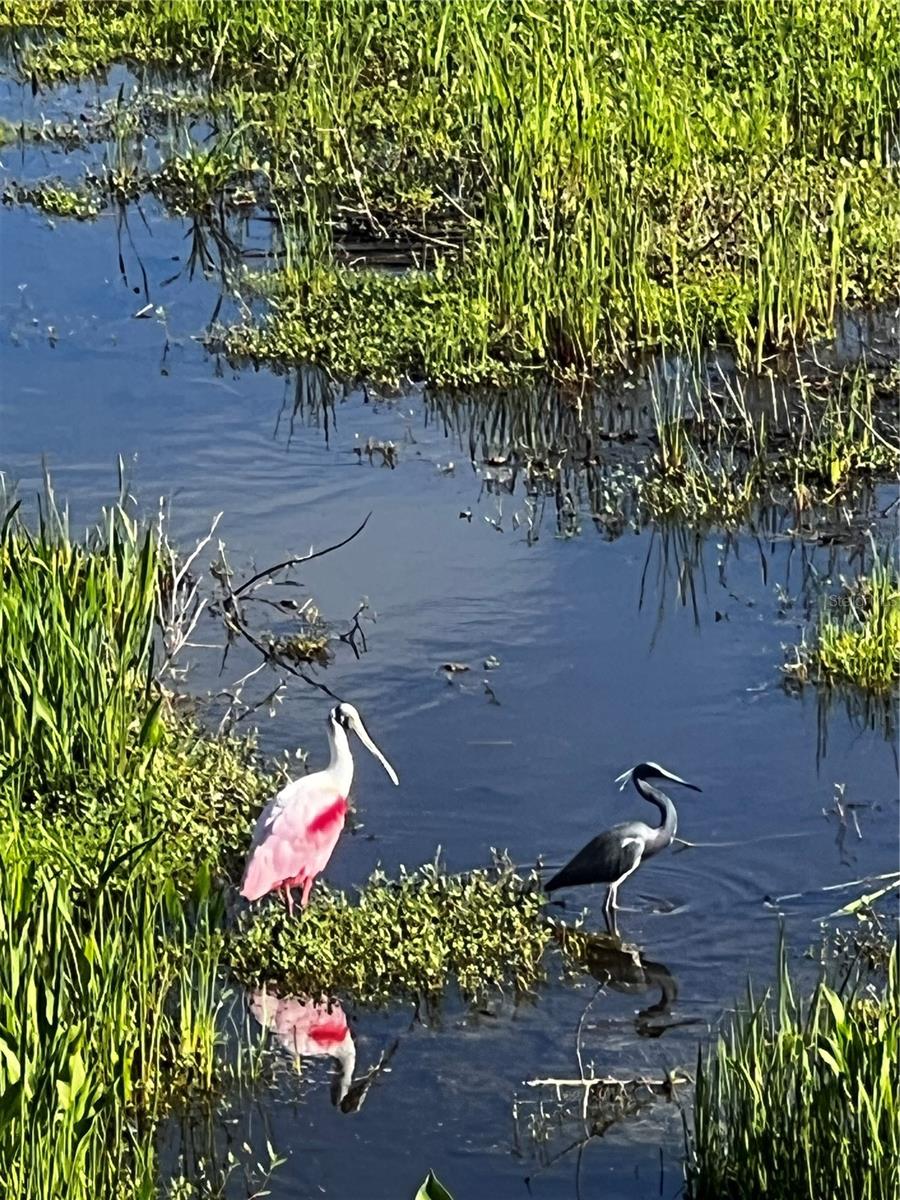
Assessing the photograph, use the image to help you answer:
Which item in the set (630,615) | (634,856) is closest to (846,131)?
(630,615)

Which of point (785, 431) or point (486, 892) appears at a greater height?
point (785, 431)

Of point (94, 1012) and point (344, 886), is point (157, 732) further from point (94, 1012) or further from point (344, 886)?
point (94, 1012)

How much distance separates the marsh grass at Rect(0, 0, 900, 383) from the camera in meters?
9.60

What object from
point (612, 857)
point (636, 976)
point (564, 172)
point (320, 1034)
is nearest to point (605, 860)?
point (612, 857)

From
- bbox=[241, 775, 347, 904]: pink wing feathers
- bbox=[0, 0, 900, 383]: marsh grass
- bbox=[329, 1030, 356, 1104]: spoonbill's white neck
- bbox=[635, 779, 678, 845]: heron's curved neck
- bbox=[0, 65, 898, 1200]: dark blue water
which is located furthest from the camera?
bbox=[0, 0, 900, 383]: marsh grass

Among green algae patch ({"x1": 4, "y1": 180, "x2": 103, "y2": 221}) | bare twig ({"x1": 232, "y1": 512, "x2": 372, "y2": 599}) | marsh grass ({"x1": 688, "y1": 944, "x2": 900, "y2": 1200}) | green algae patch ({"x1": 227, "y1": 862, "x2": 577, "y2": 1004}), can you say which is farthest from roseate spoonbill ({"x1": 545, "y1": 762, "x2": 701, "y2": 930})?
green algae patch ({"x1": 4, "y1": 180, "x2": 103, "y2": 221})

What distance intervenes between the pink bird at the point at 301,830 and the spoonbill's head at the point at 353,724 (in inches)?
1.6

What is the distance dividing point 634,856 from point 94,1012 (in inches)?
71.0

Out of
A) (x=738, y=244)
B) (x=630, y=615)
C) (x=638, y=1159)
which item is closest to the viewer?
(x=638, y=1159)

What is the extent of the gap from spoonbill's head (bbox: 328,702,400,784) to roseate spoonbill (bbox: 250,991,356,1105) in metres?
0.93

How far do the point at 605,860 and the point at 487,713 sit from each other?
129cm

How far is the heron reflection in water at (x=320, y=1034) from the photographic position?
5172mm

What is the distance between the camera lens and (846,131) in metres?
11.4

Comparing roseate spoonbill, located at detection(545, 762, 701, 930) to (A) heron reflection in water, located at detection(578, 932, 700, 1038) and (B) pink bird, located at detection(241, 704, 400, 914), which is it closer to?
(A) heron reflection in water, located at detection(578, 932, 700, 1038)
